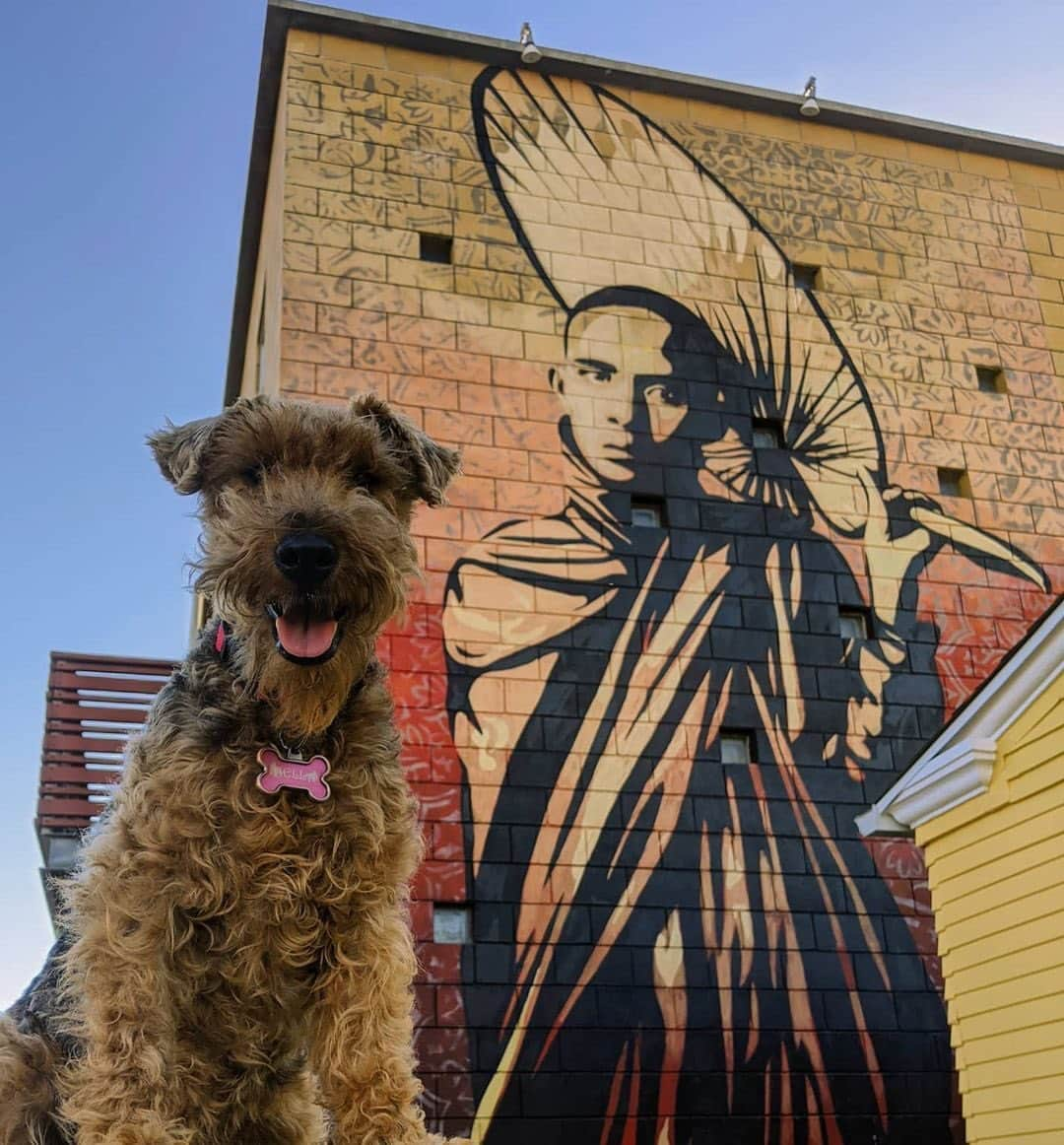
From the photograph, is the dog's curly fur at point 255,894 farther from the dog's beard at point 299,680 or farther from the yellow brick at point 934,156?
the yellow brick at point 934,156

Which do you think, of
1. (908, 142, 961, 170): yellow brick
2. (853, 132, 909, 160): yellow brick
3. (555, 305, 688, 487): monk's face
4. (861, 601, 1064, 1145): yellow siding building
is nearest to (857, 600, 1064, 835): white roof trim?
(861, 601, 1064, 1145): yellow siding building

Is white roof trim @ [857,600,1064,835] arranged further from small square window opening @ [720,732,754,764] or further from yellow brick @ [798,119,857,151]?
yellow brick @ [798,119,857,151]

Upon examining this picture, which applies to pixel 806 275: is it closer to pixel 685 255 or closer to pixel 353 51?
pixel 685 255

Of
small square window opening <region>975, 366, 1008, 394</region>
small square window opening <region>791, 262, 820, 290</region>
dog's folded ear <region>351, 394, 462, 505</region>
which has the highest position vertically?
small square window opening <region>791, 262, 820, 290</region>

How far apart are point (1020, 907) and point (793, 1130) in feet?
9.64

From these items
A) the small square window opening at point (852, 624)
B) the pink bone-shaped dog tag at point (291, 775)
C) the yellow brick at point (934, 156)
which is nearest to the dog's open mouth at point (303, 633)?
the pink bone-shaped dog tag at point (291, 775)

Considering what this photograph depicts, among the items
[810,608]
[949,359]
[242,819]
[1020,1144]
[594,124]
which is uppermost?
[594,124]

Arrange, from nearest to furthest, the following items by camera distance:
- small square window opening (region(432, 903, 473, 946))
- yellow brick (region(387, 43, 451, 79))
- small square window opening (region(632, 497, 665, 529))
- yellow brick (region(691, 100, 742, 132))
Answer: small square window opening (region(432, 903, 473, 946))
small square window opening (region(632, 497, 665, 529))
yellow brick (region(387, 43, 451, 79))
yellow brick (region(691, 100, 742, 132))

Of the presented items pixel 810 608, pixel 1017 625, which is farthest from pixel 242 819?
pixel 1017 625

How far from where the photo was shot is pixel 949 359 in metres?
12.9

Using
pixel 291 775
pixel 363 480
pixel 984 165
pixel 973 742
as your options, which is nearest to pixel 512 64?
pixel 984 165

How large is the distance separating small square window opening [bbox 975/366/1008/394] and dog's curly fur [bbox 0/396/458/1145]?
10.9 metres

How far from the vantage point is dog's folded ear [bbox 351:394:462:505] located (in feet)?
12.1

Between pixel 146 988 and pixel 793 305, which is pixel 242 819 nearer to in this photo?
pixel 146 988
